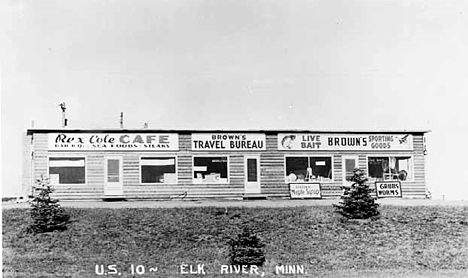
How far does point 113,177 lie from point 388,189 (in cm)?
1240

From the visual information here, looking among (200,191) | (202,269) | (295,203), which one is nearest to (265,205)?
(295,203)

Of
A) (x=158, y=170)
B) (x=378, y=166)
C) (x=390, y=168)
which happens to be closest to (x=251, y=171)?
(x=158, y=170)

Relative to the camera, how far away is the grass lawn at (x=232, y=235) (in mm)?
17625

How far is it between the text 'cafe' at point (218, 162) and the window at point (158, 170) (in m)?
0.04

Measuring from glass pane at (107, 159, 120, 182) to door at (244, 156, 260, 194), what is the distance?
563 centimetres

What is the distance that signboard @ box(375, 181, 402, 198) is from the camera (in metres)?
28.9

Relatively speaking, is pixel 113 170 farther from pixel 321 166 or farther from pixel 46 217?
pixel 321 166

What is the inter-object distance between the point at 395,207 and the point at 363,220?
8.90 ft

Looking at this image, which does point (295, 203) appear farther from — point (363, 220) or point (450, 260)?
point (450, 260)

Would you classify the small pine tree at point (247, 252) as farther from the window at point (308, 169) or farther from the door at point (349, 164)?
the door at point (349, 164)

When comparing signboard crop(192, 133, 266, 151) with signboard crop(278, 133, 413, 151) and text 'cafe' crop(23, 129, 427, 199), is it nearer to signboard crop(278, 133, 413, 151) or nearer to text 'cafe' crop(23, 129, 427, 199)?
text 'cafe' crop(23, 129, 427, 199)

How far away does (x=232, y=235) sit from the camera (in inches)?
794

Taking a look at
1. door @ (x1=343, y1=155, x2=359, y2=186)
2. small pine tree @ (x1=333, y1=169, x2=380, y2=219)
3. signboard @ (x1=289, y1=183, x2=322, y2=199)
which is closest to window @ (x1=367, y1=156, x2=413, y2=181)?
door @ (x1=343, y1=155, x2=359, y2=186)

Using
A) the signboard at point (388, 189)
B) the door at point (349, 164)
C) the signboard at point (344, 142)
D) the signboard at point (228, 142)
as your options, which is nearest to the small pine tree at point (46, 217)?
the signboard at point (228, 142)
